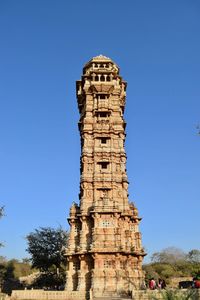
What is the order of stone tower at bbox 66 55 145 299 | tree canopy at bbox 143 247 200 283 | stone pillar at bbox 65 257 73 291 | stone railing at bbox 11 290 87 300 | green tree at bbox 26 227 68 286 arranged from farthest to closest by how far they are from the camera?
tree canopy at bbox 143 247 200 283 < green tree at bbox 26 227 68 286 < stone pillar at bbox 65 257 73 291 < stone tower at bbox 66 55 145 299 < stone railing at bbox 11 290 87 300

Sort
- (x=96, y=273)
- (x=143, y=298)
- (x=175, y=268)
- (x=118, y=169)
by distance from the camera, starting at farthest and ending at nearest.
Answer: (x=175, y=268) → (x=118, y=169) → (x=96, y=273) → (x=143, y=298)

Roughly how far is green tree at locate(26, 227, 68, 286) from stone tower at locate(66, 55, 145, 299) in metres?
11.8

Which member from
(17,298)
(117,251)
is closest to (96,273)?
(117,251)

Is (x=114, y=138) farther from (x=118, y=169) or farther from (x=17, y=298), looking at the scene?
(x=17, y=298)

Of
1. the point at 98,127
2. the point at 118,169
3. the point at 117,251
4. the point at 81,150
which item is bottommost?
the point at 117,251

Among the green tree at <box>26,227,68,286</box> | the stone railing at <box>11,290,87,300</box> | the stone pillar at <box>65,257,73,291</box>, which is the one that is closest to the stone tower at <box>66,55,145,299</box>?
the stone pillar at <box>65,257,73,291</box>

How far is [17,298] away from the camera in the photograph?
29328mm

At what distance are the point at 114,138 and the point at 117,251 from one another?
14015 millimetres

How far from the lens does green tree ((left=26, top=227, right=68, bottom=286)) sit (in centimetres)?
4514

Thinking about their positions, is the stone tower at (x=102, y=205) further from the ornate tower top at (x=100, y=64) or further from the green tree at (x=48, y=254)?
the green tree at (x=48, y=254)

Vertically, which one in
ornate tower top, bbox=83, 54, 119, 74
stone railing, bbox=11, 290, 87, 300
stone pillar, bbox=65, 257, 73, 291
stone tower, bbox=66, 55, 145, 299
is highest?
ornate tower top, bbox=83, 54, 119, 74

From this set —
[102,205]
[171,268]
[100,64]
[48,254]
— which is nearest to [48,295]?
[102,205]

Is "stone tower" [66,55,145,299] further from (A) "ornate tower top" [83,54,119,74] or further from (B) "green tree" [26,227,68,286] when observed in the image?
(B) "green tree" [26,227,68,286]

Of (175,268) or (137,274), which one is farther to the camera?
(175,268)
